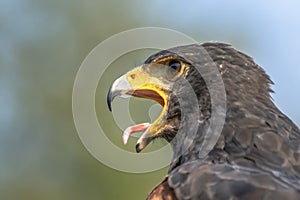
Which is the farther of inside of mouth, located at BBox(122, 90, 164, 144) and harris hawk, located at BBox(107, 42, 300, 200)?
inside of mouth, located at BBox(122, 90, 164, 144)

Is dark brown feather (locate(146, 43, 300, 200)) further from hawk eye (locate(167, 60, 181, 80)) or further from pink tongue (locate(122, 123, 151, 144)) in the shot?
pink tongue (locate(122, 123, 151, 144))

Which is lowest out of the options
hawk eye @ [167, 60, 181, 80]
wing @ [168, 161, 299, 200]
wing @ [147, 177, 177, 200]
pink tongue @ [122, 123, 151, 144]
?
wing @ [147, 177, 177, 200]

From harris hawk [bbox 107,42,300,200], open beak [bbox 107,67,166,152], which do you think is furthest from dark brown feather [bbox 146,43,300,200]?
open beak [bbox 107,67,166,152]

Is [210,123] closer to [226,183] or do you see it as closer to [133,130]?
[133,130]

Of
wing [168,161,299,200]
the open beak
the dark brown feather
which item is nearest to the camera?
wing [168,161,299,200]

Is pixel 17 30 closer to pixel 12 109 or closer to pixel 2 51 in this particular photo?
pixel 2 51

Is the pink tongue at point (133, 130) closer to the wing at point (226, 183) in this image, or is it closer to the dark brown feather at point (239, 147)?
the dark brown feather at point (239, 147)

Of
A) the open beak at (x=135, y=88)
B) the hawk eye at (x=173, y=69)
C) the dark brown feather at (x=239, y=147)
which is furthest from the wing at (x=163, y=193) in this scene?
the hawk eye at (x=173, y=69)

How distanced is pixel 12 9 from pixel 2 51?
873 mm

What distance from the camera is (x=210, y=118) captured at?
4.03 meters

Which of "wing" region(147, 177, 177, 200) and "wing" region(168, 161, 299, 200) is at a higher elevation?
"wing" region(168, 161, 299, 200)

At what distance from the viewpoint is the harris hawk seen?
3369mm

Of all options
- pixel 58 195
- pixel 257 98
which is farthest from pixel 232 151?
pixel 58 195

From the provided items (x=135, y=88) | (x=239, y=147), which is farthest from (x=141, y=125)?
(x=239, y=147)
